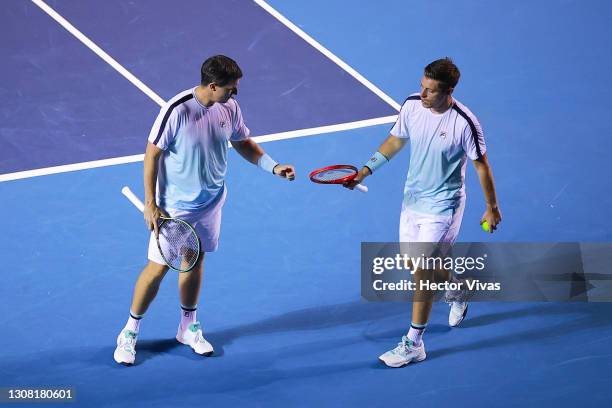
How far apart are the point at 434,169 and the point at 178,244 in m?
2.07

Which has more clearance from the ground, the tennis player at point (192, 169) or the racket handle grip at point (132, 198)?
the racket handle grip at point (132, 198)

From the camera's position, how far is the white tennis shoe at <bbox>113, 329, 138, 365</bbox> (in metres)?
8.91

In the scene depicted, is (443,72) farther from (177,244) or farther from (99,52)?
(99,52)

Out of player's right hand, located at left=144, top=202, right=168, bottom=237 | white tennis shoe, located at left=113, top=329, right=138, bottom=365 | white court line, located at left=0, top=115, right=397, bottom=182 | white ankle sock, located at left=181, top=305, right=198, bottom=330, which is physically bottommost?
white tennis shoe, located at left=113, top=329, right=138, bottom=365

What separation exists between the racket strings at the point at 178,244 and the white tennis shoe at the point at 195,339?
634mm

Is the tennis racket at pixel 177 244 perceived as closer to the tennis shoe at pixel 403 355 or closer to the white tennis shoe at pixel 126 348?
the white tennis shoe at pixel 126 348

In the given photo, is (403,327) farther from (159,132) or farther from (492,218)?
(159,132)

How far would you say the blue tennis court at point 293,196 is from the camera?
890 cm

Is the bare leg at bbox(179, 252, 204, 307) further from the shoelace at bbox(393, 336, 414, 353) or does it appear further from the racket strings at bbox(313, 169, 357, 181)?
the shoelace at bbox(393, 336, 414, 353)

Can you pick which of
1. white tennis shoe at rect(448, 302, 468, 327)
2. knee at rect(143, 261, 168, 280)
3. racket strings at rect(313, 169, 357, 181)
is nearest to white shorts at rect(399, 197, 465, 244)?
racket strings at rect(313, 169, 357, 181)

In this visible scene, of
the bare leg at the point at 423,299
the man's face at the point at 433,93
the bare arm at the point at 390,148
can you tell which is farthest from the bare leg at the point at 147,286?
the man's face at the point at 433,93

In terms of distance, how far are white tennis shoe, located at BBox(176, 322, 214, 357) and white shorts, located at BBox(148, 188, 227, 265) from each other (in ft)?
2.24

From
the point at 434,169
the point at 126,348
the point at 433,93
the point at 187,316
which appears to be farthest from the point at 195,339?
the point at 433,93

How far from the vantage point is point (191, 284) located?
9.07 meters
